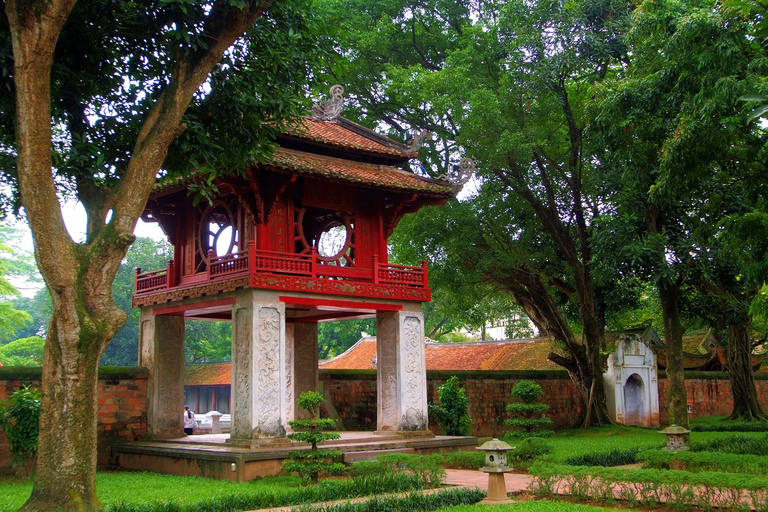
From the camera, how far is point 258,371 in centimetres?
1373

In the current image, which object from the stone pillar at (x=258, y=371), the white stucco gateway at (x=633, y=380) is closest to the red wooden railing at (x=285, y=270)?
the stone pillar at (x=258, y=371)

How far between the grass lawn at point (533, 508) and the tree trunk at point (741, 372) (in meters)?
17.9

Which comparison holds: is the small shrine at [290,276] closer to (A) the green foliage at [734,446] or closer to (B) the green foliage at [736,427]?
Answer: (A) the green foliage at [734,446]

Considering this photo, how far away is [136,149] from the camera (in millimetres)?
9555

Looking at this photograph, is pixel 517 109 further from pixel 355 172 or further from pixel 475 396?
pixel 475 396

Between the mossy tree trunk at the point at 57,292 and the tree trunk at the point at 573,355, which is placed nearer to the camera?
the mossy tree trunk at the point at 57,292

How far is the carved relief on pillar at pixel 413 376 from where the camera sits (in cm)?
1566

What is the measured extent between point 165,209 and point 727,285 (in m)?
15.0

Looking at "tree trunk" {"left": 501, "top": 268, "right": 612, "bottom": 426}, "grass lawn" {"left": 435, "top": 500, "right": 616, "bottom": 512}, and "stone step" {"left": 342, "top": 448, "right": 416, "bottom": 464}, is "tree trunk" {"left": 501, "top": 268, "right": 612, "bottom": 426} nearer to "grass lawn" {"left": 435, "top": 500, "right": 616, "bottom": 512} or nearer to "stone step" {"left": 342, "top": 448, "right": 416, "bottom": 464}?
"stone step" {"left": 342, "top": 448, "right": 416, "bottom": 464}

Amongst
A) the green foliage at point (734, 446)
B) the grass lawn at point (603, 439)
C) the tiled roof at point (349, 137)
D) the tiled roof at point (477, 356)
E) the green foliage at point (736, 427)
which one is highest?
the tiled roof at point (349, 137)

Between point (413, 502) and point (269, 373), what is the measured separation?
5.06 meters

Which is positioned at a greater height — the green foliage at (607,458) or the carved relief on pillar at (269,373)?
the carved relief on pillar at (269,373)

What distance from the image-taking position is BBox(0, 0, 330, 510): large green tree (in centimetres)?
862

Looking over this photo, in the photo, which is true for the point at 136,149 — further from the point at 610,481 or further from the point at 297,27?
the point at 610,481
